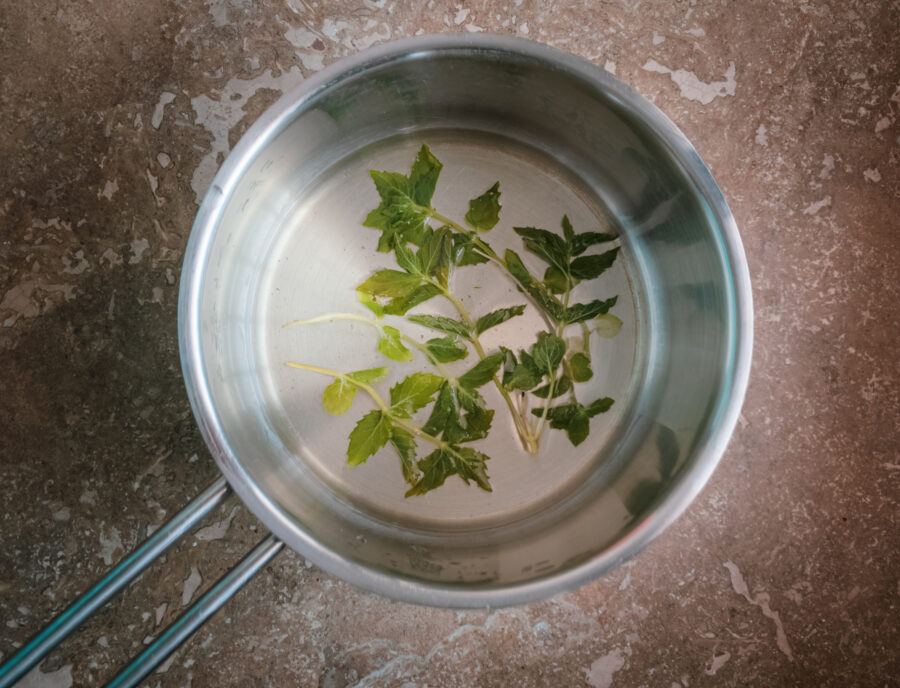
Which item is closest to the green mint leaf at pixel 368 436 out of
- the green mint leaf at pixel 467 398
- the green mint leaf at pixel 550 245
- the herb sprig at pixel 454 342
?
the herb sprig at pixel 454 342

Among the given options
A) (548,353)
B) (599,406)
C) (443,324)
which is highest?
(443,324)

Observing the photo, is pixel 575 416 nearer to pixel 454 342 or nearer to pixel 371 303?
pixel 454 342

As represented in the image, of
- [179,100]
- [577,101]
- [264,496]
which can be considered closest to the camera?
[264,496]

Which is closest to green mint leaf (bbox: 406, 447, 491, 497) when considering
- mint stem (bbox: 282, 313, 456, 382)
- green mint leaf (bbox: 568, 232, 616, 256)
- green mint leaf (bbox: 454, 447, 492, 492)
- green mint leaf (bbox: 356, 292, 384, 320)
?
green mint leaf (bbox: 454, 447, 492, 492)

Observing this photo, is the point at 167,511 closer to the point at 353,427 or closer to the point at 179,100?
the point at 353,427

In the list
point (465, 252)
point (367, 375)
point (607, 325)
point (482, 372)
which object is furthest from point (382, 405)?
point (607, 325)

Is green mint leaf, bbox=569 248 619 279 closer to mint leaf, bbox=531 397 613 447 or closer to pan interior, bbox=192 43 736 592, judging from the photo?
pan interior, bbox=192 43 736 592

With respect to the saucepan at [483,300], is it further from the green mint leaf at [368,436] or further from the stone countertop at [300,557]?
the stone countertop at [300,557]

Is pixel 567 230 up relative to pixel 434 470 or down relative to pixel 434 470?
up

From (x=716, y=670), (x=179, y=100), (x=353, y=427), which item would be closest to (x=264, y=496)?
(x=353, y=427)
